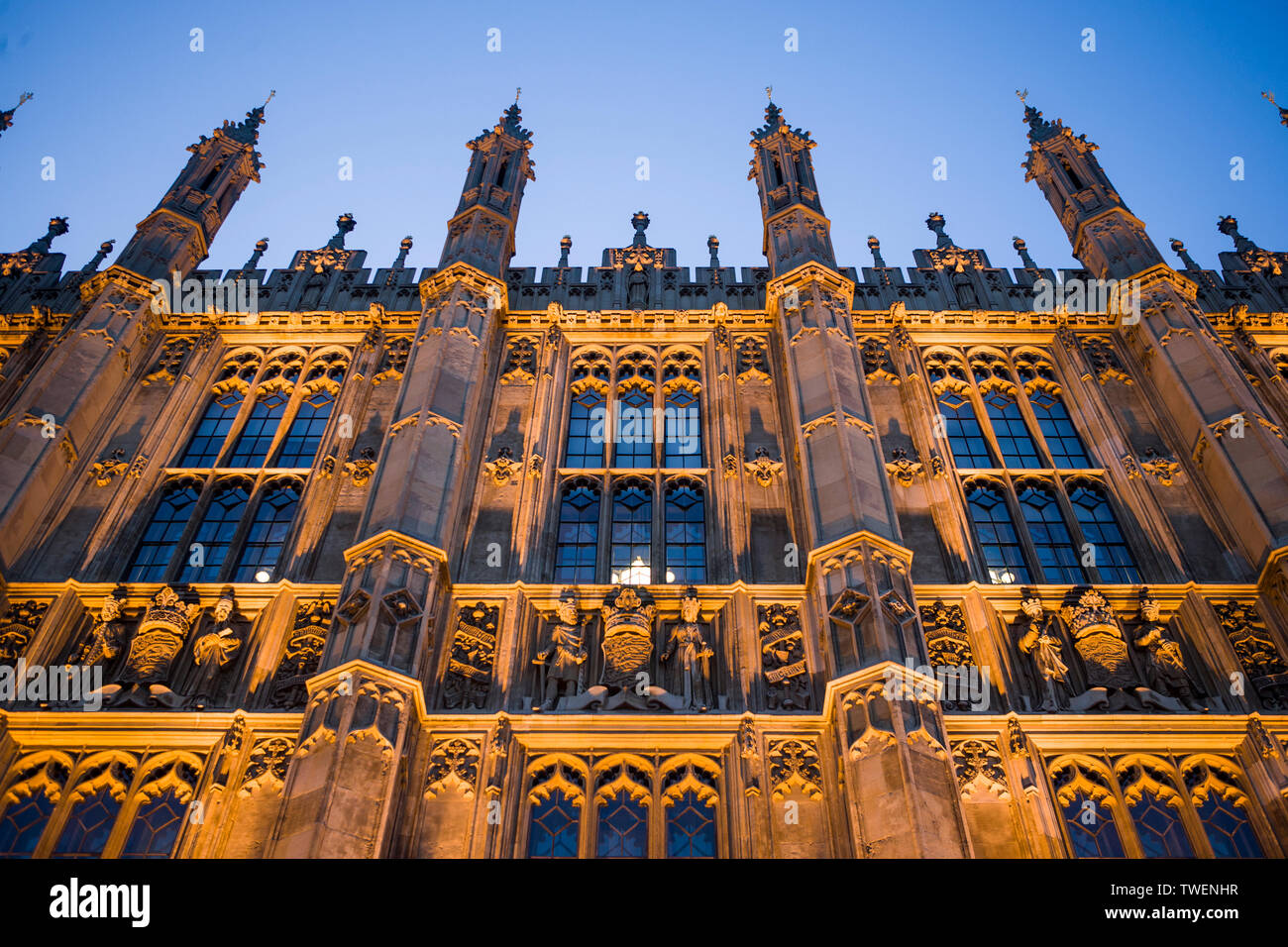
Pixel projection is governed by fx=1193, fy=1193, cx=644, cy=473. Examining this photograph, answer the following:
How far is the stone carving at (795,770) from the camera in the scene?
11.8 m

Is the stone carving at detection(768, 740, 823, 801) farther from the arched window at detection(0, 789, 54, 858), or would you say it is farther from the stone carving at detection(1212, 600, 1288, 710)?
the arched window at detection(0, 789, 54, 858)

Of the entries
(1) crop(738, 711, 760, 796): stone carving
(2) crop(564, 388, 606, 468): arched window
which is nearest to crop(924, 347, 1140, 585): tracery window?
(1) crop(738, 711, 760, 796): stone carving

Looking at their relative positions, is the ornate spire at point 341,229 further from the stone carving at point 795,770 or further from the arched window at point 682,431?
the stone carving at point 795,770

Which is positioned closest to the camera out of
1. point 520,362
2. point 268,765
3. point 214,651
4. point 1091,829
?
point 1091,829

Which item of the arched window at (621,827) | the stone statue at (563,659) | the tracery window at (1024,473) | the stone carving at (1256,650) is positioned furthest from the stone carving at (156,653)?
the stone carving at (1256,650)

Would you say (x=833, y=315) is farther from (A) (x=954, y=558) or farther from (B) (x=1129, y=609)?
(B) (x=1129, y=609)

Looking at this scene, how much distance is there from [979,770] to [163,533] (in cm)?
1081

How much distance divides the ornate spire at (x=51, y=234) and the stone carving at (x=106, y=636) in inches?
428

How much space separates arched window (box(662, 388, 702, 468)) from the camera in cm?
1723

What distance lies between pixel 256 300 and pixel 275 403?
2.83 meters

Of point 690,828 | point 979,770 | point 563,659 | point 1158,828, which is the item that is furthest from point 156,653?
point 1158,828

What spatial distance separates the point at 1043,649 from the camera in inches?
524

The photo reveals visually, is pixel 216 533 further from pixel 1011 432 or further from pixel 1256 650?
pixel 1256 650
